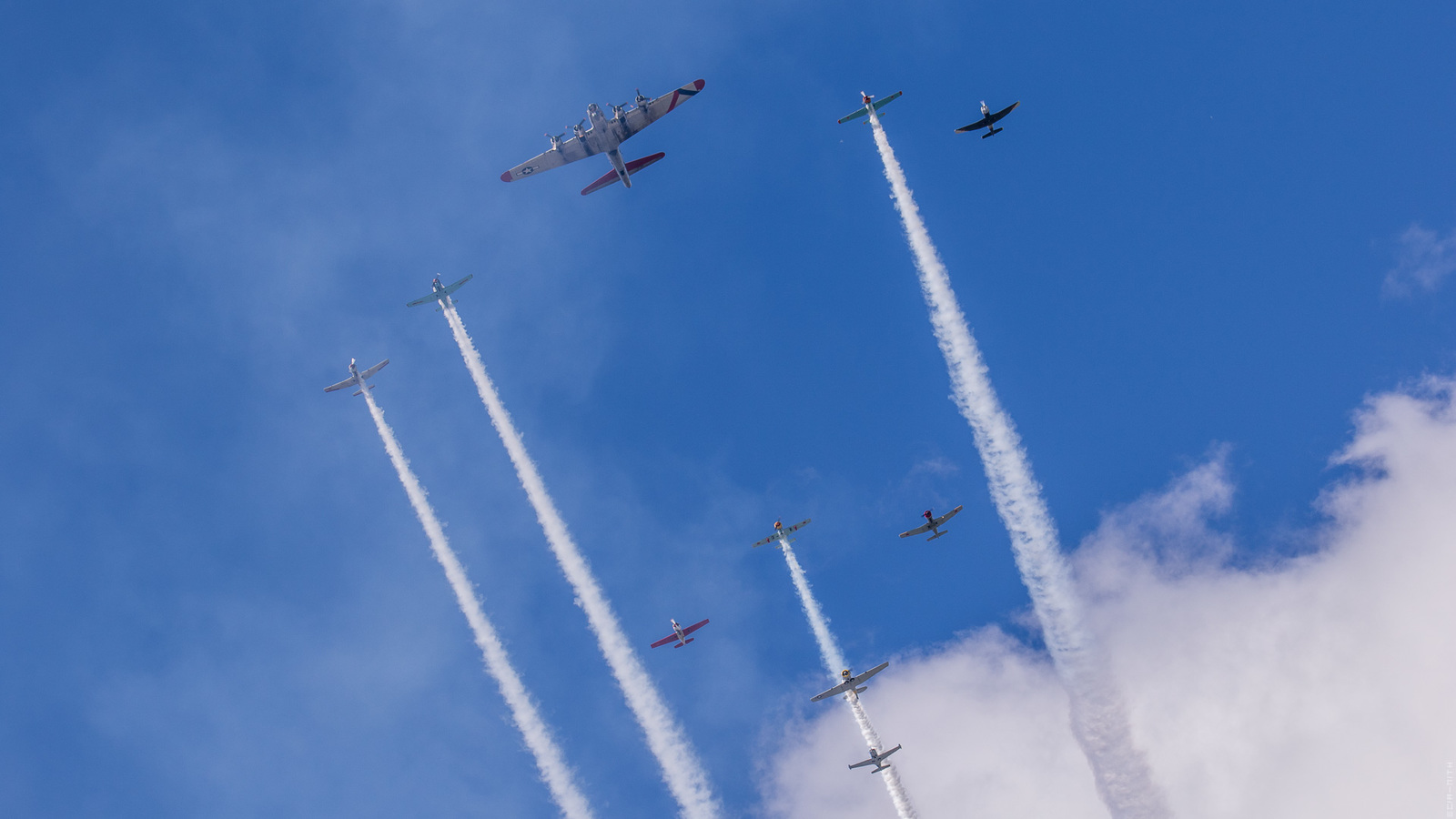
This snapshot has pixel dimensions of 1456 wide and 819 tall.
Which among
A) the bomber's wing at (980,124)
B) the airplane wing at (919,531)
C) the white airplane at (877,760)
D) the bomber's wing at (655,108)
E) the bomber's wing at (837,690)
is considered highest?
the bomber's wing at (655,108)

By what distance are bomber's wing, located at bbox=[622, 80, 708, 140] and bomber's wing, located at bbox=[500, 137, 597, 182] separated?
3.75 metres

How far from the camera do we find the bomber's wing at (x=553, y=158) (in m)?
67.8

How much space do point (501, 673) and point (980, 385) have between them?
50474 mm

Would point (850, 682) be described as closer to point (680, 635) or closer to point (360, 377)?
point (680, 635)

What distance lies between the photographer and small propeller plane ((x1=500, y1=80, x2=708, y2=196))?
66.0 m

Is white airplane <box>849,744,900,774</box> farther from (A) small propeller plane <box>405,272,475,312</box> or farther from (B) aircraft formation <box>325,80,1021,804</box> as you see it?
(A) small propeller plane <box>405,272,475,312</box>

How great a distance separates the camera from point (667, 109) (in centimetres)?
6738

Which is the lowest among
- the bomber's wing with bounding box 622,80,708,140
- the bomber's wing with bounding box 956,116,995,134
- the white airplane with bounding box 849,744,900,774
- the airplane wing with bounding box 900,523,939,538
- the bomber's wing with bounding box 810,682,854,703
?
the white airplane with bounding box 849,744,900,774

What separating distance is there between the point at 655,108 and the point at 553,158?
9819 millimetres

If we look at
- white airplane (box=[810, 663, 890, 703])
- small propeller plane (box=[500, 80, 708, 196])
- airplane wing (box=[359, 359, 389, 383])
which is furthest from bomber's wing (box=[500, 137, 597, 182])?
white airplane (box=[810, 663, 890, 703])

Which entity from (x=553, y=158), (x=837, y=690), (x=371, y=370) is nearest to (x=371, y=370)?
(x=371, y=370)

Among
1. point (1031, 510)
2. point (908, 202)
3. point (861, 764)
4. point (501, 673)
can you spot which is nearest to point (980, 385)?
point (1031, 510)

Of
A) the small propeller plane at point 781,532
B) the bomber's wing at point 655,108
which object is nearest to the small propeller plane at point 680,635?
the small propeller plane at point 781,532

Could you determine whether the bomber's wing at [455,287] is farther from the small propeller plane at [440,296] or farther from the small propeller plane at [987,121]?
the small propeller plane at [987,121]
